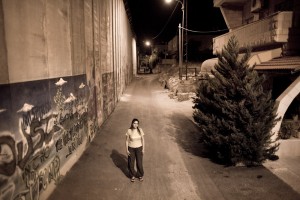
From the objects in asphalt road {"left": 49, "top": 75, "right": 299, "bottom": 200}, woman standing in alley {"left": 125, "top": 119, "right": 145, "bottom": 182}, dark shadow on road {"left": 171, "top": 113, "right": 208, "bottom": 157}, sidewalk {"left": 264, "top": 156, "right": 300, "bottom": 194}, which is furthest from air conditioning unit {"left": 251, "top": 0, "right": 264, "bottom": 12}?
woman standing in alley {"left": 125, "top": 119, "right": 145, "bottom": 182}

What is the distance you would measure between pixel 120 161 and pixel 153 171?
1.44 metres

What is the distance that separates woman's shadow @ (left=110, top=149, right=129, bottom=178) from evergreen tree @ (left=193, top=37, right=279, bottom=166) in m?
3.21

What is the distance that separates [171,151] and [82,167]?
3.71 meters

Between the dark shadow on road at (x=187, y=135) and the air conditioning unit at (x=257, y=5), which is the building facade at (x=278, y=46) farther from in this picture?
the dark shadow on road at (x=187, y=135)

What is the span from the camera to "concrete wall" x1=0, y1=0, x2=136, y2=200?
14.7 ft

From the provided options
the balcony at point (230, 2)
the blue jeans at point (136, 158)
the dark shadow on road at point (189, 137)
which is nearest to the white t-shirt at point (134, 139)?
the blue jeans at point (136, 158)

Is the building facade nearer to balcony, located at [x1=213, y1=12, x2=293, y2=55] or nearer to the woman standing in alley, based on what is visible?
balcony, located at [x1=213, y1=12, x2=293, y2=55]

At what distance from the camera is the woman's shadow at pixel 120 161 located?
834 cm

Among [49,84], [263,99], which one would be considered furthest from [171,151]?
[49,84]

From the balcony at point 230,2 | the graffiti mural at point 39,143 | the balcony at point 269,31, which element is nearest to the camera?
the graffiti mural at point 39,143

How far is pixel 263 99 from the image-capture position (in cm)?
832

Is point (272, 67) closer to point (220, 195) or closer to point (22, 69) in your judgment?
point (220, 195)

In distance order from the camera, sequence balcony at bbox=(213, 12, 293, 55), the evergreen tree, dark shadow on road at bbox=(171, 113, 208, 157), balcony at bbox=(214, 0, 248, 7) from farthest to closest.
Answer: balcony at bbox=(214, 0, 248, 7) → balcony at bbox=(213, 12, 293, 55) → dark shadow on road at bbox=(171, 113, 208, 157) → the evergreen tree

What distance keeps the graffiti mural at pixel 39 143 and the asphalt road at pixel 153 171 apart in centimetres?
83
